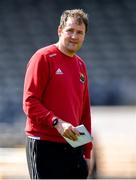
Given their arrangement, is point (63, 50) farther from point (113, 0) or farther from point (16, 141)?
point (113, 0)

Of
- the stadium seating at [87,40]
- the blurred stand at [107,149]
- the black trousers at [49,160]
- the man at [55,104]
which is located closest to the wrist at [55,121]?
the man at [55,104]

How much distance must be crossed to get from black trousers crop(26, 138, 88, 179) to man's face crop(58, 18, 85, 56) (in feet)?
1.48

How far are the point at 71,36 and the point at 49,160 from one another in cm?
58

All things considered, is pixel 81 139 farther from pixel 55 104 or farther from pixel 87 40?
pixel 87 40

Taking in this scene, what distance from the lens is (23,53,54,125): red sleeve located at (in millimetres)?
2998

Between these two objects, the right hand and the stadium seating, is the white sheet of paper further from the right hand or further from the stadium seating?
the stadium seating

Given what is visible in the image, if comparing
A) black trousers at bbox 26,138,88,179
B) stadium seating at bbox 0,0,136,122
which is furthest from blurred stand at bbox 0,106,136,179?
stadium seating at bbox 0,0,136,122

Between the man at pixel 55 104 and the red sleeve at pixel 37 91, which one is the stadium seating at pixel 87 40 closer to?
the man at pixel 55 104

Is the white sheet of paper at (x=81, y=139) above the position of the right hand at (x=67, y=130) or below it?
below

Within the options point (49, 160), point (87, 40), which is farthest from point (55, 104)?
point (87, 40)

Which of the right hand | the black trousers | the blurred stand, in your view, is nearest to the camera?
the right hand

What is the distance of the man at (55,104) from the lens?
3031 mm

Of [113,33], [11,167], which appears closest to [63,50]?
[11,167]

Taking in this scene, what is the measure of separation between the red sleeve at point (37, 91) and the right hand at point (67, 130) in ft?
0.16
